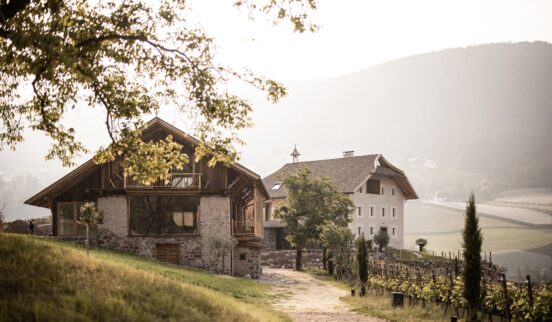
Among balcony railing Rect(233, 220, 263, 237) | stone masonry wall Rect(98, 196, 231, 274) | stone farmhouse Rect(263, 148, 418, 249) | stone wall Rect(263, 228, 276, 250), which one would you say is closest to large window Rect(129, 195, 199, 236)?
stone masonry wall Rect(98, 196, 231, 274)

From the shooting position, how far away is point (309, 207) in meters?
45.6

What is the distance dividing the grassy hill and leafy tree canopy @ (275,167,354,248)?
95.0 feet

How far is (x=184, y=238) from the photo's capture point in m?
35.9

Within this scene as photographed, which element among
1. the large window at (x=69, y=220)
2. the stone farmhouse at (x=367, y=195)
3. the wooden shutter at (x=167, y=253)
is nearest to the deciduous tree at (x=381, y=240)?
the stone farmhouse at (x=367, y=195)

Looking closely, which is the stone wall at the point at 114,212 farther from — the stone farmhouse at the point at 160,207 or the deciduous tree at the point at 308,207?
the deciduous tree at the point at 308,207

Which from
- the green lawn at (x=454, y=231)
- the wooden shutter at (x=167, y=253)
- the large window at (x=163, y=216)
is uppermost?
the large window at (x=163, y=216)

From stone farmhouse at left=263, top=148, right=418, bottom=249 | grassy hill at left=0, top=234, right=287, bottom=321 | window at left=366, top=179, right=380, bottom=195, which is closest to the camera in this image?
grassy hill at left=0, top=234, right=287, bottom=321

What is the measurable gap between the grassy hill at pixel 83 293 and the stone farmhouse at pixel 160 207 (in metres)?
19.5

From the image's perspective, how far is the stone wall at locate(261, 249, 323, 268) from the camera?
162 feet

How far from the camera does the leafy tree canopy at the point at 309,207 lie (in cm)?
4569

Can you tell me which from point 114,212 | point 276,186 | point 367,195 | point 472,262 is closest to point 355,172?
point 367,195

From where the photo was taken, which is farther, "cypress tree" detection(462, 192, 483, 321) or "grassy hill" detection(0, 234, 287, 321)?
"cypress tree" detection(462, 192, 483, 321)

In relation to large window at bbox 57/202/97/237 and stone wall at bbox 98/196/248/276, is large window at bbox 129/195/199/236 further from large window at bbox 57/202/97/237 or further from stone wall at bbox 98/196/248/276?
large window at bbox 57/202/97/237

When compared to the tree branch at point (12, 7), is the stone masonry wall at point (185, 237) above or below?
below
